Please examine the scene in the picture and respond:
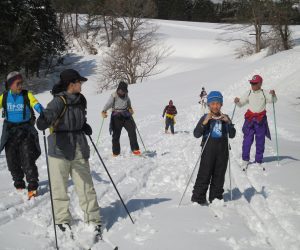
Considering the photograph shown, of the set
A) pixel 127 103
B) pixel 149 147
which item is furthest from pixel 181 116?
pixel 127 103

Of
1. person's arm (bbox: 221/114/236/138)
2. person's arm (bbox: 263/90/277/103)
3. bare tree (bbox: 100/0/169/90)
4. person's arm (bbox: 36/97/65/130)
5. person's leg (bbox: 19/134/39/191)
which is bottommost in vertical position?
bare tree (bbox: 100/0/169/90)

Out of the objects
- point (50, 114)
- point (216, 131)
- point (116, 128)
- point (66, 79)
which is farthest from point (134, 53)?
point (50, 114)

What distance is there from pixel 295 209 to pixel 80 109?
141 inches

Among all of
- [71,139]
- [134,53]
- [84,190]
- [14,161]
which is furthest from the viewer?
[134,53]

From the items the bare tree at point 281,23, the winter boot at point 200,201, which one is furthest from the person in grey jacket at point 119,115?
the bare tree at point 281,23

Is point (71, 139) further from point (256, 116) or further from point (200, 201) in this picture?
point (256, 116)

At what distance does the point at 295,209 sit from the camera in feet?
21.0

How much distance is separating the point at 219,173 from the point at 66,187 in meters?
2.40

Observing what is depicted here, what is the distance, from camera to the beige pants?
5.25m

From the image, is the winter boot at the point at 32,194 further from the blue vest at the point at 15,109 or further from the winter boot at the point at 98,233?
the winter boot at the point at 98,233

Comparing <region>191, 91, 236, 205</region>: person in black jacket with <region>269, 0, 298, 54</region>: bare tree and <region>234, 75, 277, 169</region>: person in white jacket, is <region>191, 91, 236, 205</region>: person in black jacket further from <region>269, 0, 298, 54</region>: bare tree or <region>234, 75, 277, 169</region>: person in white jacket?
<region>269, 0, 298, 54</region>: bare tree

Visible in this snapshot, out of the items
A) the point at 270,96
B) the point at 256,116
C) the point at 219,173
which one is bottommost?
the point at 219,173

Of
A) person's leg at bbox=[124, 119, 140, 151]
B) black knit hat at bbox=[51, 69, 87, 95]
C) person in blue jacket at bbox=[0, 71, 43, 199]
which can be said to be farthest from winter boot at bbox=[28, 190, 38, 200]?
person's leg at bbox=[124, 119, 140, 151]

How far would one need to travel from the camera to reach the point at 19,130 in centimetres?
675
